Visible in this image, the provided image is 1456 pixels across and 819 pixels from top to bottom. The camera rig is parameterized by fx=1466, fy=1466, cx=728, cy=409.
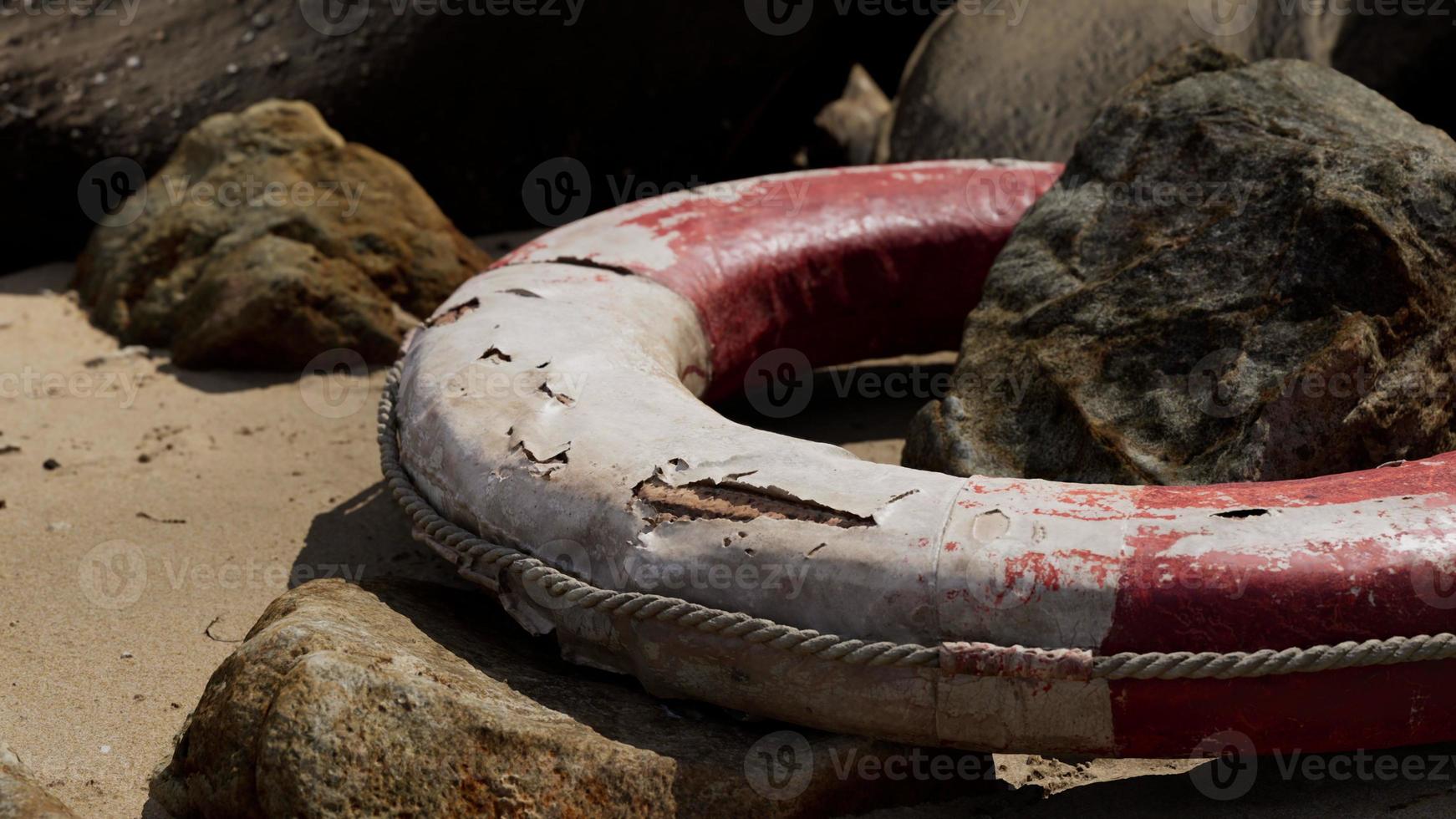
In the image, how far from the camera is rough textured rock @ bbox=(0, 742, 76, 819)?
6.04ft

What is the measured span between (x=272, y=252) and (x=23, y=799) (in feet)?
7.33

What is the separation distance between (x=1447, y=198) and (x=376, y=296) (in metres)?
2.60

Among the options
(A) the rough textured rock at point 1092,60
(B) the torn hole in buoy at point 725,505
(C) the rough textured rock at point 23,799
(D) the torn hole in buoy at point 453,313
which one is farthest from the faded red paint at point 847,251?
(C) the rough textured rock at point 23,799

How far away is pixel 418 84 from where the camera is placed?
4.64 metres

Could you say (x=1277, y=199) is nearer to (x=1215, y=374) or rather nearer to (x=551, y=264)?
(x=1215, y=374)

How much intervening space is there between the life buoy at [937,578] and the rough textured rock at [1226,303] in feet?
1.21

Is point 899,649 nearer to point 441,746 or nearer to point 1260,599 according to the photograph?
point 1260,599

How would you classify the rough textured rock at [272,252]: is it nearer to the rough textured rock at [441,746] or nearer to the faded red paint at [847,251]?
the faded red paint at [847,251]

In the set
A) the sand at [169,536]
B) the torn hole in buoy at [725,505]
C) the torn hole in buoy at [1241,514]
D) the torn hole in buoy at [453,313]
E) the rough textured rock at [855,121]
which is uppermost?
the torn hole in buoy at [1241,514]

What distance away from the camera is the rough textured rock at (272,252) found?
3848 mm

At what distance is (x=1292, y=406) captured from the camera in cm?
252

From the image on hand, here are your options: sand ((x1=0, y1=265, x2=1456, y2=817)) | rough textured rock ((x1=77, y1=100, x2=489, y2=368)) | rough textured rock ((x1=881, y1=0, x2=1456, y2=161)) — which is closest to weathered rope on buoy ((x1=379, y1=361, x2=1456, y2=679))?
sand ((x1=0, y1=265, x2=1456, y2=817))

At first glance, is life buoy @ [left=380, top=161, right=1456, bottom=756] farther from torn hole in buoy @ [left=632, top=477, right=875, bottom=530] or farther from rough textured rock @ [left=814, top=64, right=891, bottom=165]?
rough textured rock @ [left=814, top=64, right=891, bottom=165]

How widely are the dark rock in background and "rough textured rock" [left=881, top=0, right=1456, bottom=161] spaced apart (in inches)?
22.9
